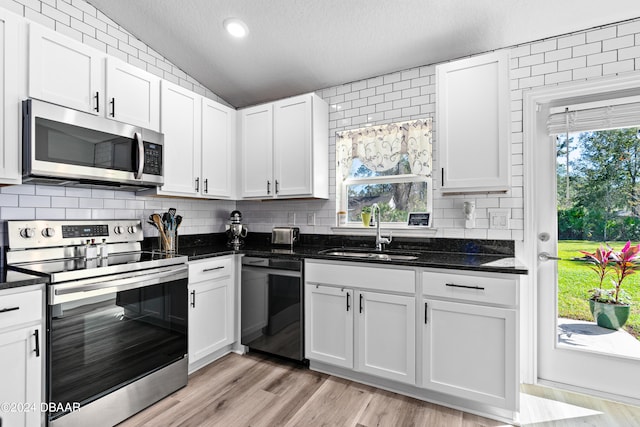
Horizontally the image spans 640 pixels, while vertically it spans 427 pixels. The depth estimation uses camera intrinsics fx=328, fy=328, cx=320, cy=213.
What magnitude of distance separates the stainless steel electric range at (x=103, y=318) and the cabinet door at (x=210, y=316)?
0.14m

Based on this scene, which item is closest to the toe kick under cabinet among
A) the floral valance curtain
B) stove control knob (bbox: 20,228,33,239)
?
the floral valance curtain

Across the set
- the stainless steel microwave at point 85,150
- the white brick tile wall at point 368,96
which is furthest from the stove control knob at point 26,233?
the stainless steel microwave at point 85,150

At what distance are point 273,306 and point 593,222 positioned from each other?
2415mm

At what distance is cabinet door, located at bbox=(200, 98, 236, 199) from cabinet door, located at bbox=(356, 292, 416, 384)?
169cm

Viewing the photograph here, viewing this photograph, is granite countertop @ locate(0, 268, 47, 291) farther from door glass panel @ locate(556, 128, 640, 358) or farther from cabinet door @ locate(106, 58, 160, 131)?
door glass panel @ locate(556, 128, 640, 358)

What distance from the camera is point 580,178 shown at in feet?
7.61

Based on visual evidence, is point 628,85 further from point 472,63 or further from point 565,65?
point 472,63

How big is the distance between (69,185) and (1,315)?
1051mm

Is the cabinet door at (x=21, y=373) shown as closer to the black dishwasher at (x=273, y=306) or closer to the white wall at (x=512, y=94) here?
the black dishwasher at (x=273, y=306)

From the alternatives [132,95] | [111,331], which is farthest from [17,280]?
[132,95]

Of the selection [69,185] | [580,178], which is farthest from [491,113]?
[69,185]

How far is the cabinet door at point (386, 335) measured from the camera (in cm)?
215

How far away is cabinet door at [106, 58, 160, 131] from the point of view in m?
2.26

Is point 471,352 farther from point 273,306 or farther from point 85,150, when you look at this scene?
point 85,150
